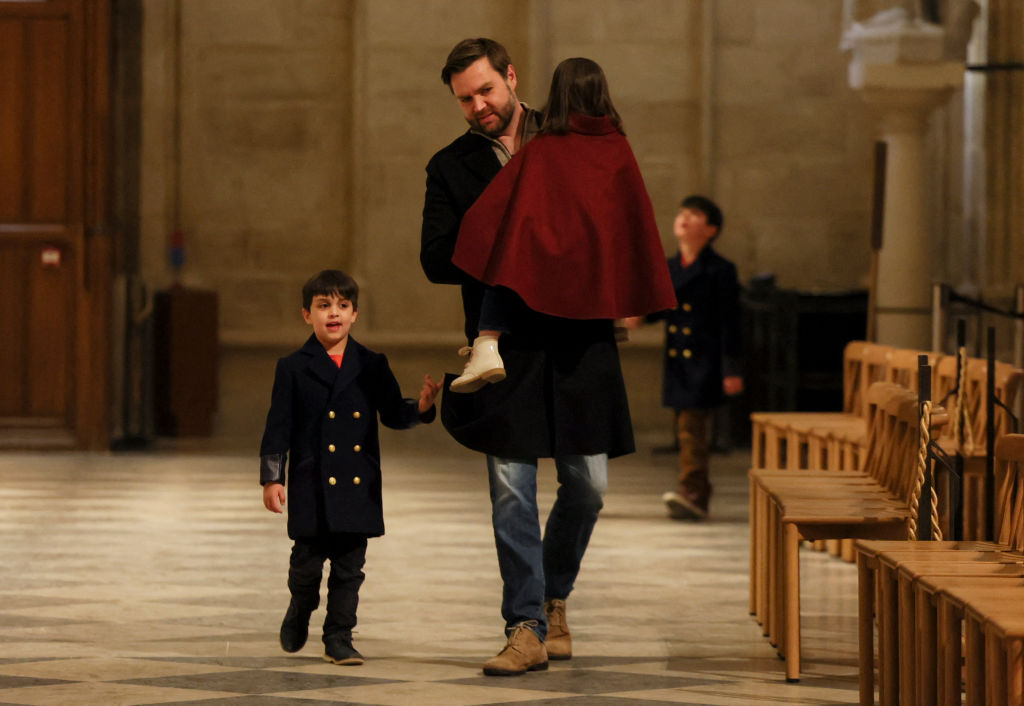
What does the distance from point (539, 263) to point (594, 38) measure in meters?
7.99

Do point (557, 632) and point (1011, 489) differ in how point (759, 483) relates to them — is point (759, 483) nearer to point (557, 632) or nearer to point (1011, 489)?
point (557, 632)

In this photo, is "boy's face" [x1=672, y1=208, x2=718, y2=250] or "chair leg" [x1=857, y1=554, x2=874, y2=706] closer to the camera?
"chair leg" [x1=857, y1=554, x2=874, y2=706]

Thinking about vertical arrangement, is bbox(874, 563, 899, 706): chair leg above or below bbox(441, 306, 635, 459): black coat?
below

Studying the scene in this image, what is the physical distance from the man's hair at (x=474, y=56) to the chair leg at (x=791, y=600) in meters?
1.36

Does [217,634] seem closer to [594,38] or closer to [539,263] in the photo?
[539,263]

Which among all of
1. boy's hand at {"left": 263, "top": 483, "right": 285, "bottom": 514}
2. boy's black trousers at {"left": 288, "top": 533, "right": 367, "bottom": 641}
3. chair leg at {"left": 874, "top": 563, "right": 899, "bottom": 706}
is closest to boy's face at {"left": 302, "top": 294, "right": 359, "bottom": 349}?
boy's hand at {"left": 263, "top": 483, "right": 285, "bottom": 514}

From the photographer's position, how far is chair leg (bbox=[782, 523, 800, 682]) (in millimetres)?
4297

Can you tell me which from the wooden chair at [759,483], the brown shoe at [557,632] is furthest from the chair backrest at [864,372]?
the brown shoe at [557,632]

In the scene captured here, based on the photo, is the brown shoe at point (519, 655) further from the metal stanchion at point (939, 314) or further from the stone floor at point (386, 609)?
the metal stanchion at point (939, 314)

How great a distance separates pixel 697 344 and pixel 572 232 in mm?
3367

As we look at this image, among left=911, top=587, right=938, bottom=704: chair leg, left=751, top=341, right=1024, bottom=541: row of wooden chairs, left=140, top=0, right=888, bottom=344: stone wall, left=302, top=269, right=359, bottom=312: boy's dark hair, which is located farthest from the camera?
left=140, top=0, right=888, bottom=344: stone wall

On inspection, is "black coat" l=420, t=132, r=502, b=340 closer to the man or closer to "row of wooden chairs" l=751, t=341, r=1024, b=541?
the man

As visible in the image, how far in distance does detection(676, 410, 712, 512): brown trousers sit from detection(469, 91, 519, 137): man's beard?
3270 mm

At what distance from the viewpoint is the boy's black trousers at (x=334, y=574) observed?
14.5 feet
